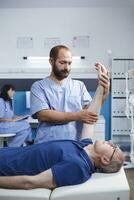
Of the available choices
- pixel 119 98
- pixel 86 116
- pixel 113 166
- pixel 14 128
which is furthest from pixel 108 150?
pixel 119 98

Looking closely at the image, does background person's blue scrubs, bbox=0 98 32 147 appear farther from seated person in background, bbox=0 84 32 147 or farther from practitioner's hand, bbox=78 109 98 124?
practitioner's hand, bbox=78 109 98 124

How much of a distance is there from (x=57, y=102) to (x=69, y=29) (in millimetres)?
2498

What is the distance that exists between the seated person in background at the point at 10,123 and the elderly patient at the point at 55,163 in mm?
2023

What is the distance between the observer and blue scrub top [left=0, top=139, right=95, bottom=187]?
4.98 feet

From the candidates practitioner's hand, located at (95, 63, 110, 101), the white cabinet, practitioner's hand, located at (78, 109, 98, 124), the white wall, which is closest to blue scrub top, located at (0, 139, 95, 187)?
practitioner's hand, located at (78, 109, 98, 124)

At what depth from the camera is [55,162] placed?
1.61 meters

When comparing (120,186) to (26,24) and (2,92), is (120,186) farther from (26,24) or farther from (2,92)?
(26,24)

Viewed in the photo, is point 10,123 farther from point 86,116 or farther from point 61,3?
point 86,116

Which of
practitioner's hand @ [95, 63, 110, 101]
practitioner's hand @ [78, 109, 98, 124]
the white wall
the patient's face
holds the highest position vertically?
the white wall

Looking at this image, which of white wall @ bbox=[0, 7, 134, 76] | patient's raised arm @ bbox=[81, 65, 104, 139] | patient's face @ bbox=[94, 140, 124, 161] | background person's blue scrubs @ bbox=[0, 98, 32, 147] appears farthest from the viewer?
white wall @ bbox=[0, 7, 134, 76]

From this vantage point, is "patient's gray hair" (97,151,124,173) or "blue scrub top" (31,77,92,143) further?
"blue scrub top" (31,77,92,143)

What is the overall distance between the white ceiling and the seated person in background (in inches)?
42.8

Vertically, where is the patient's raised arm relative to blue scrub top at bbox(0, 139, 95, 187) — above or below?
above

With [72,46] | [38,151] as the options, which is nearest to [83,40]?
[72,46]
